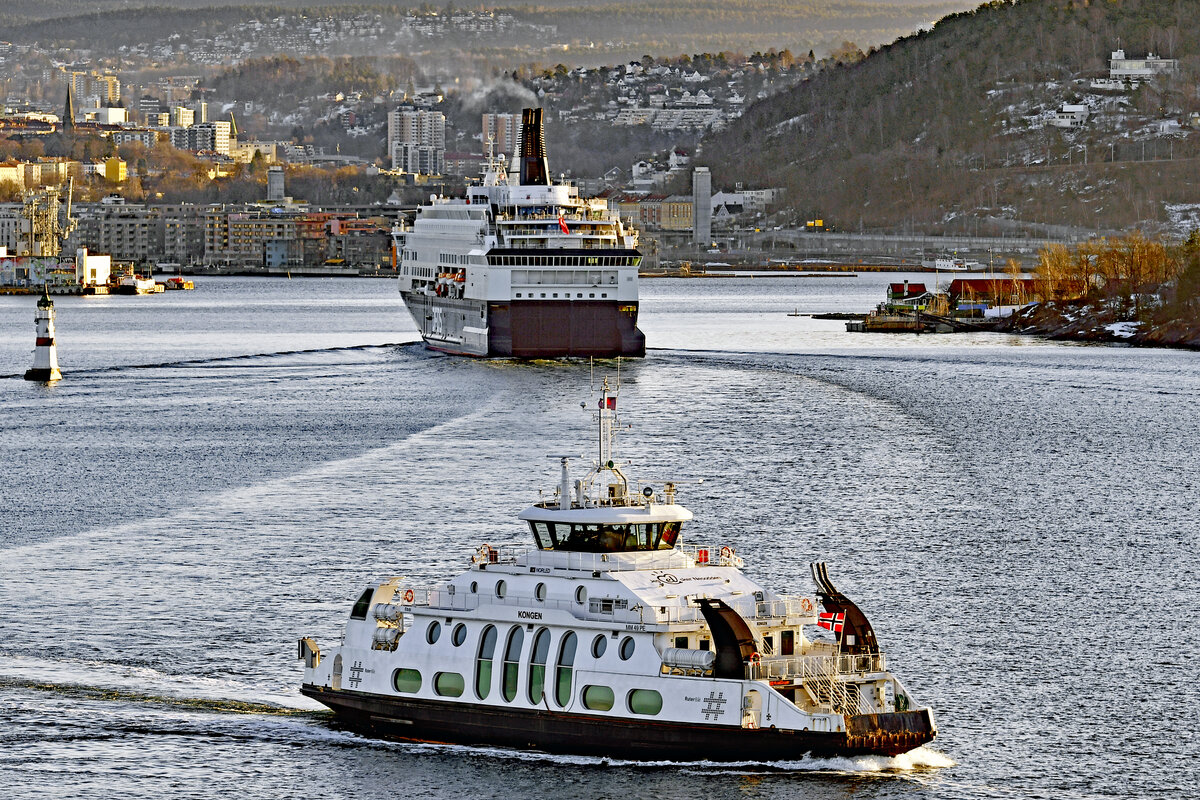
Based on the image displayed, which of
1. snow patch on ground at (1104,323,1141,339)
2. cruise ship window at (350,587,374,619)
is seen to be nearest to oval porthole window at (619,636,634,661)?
cruise ship window at (350,587,374,619)

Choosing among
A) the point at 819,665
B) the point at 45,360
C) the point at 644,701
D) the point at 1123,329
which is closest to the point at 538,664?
the point at 644,701

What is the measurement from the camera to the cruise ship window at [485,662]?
87.0ft

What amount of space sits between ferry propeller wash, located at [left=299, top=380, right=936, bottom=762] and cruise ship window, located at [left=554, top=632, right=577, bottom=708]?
0.02 meters

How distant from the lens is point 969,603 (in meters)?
37.4

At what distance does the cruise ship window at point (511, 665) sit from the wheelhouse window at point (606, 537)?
48.4 inches

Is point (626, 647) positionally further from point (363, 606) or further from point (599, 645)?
point (363, 606)

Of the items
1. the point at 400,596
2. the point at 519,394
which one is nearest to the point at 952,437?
the point at 519,394

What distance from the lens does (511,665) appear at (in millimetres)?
26312

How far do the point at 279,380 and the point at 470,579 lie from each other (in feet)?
224

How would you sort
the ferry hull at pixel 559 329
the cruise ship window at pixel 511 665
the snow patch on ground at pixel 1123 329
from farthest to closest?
the snow patch on ground at pixel 1123 329 < the ferry hull at pixel 559 329 < the cruise ship window at pixel 511 665

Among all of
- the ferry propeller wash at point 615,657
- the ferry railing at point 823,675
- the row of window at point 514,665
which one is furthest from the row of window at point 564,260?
the ferry railing at point 823,675

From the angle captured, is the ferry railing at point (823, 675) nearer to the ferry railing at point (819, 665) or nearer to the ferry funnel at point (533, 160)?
the ferry railing at point (819, 665)

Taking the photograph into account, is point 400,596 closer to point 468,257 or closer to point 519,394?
point 519,394

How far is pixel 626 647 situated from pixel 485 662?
2.11 m
